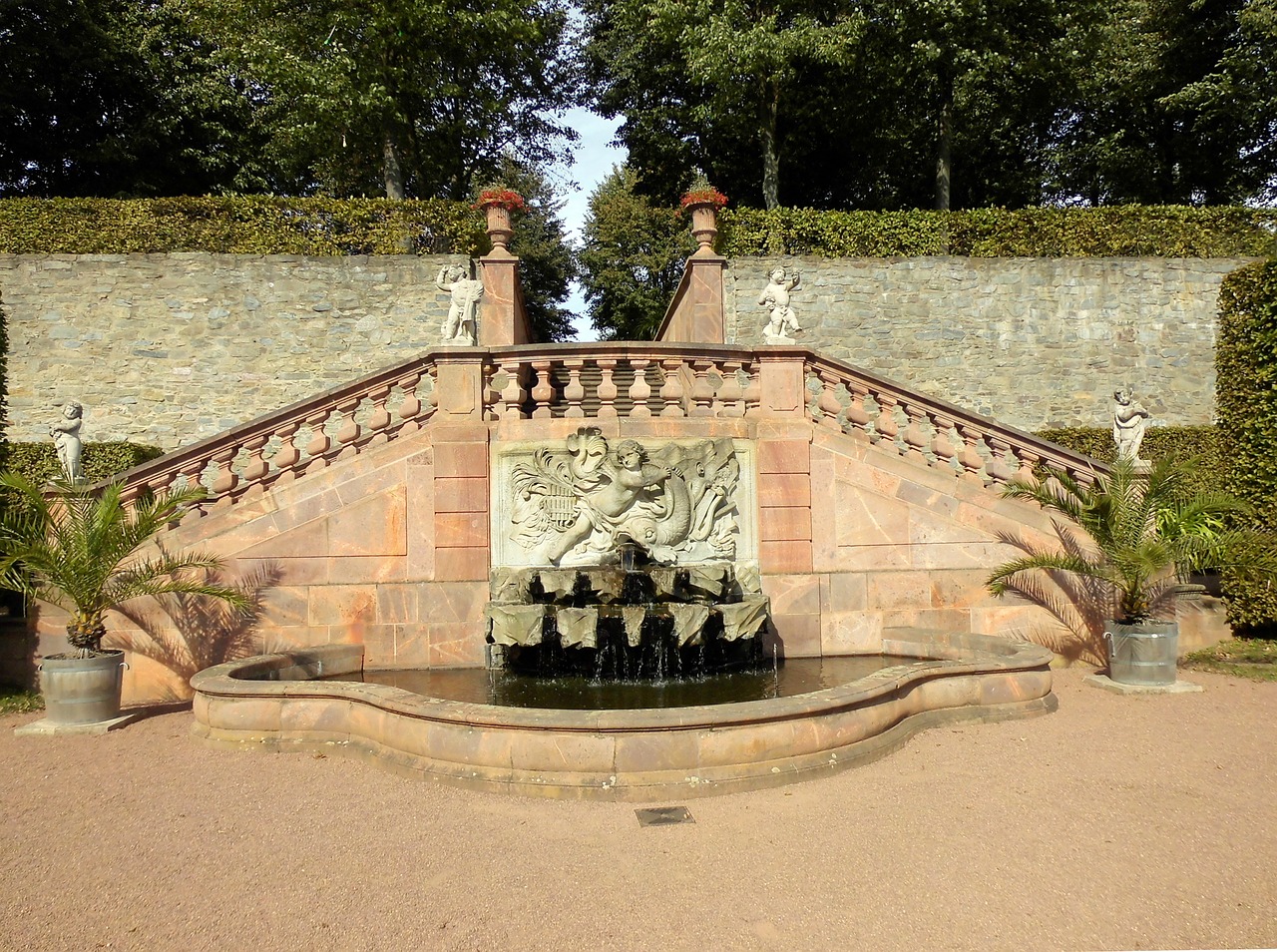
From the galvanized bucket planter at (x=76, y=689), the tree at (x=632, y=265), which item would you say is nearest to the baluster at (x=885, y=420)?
the galvanized bucket planter at (x=76, y=689)

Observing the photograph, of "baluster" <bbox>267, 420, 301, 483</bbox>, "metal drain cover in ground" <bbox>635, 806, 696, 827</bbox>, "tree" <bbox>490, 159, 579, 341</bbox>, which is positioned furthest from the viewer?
"tree" <bbox>490, 159, 579, 341</bbox>

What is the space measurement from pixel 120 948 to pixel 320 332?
16.0 m

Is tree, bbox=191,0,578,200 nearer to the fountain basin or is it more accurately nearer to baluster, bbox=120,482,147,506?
baluster, bbox=120,482,147,506

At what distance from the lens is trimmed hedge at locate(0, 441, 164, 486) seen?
1557cm

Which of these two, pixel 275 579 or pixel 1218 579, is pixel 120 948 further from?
pixel 1218 579

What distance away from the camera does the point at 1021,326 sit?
19016mm

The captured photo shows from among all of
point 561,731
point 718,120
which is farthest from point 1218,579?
point 718,120

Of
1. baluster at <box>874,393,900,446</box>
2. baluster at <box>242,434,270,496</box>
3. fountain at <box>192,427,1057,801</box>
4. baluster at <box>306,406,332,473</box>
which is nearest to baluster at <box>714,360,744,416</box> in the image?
fountain at <box>192,427,1057,801</box>

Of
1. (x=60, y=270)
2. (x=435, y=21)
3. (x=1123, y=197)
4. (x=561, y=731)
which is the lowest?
(x=561, y=731)

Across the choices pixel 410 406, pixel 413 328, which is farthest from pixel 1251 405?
pixel 413 328

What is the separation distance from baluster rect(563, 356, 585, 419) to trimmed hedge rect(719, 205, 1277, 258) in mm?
10760

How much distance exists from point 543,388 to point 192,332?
38.6ft

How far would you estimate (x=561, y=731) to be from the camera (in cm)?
586

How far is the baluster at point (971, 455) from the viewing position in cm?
988
